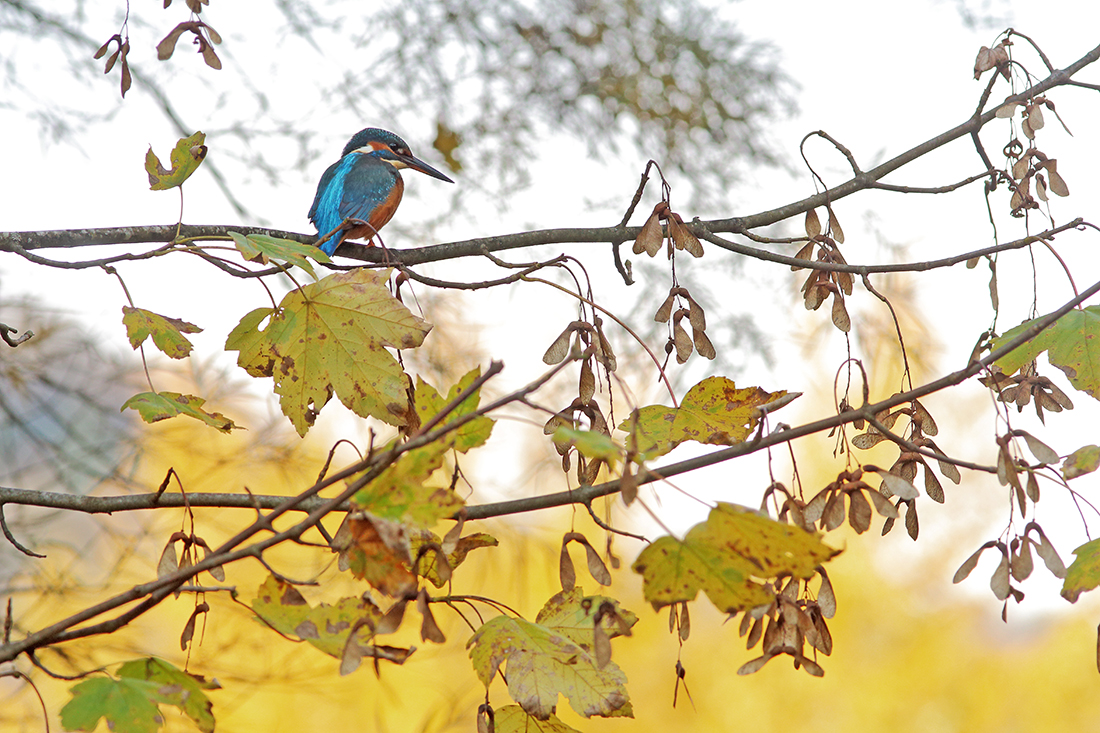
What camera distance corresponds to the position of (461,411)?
2.10 ft

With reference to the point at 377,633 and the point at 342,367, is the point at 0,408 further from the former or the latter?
the point at 377,633

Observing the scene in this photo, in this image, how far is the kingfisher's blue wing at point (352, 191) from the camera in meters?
1.42

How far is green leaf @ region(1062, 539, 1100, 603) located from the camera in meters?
0.73

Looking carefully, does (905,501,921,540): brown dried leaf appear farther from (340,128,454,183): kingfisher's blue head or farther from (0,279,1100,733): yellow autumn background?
(0,279,1100,733): yellow autumn background

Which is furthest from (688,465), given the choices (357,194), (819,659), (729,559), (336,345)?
(819,659)

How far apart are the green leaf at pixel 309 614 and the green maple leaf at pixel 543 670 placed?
139mm

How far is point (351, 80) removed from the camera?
117 inches

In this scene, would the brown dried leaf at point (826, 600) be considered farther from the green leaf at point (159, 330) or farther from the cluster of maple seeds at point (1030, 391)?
the green leaf at point (159, 330)

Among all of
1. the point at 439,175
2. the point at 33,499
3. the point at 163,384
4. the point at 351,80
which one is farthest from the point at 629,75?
the point at 33,499

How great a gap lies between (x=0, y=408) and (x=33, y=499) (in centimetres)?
181

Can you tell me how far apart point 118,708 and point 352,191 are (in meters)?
0.97

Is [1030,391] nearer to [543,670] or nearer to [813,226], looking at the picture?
[813,226]

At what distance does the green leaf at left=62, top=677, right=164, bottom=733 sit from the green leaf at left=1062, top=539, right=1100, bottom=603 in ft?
2.23

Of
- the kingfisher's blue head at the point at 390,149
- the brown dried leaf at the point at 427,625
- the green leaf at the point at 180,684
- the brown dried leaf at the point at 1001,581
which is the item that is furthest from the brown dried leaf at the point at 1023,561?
the kingfisher's blue head at the point at 390,149
